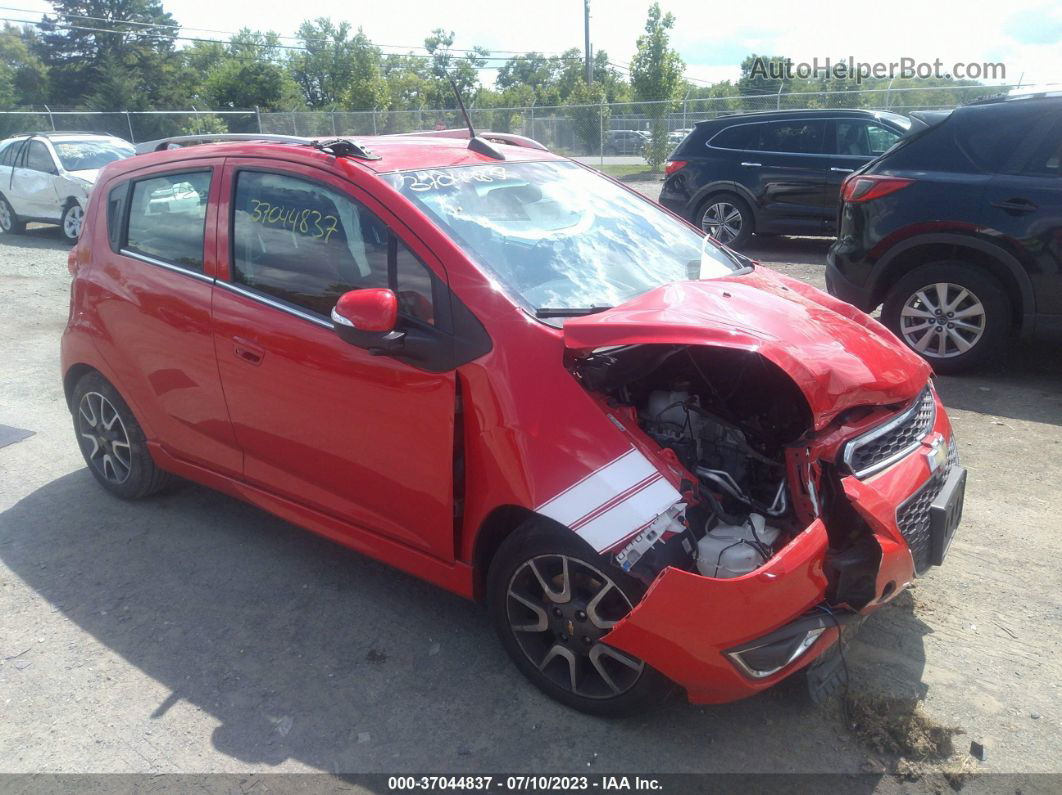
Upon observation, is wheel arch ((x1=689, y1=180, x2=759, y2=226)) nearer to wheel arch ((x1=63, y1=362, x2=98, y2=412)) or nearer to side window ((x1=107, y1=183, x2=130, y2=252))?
side window ((x1=107, y1=183, x2=130, y2=252))

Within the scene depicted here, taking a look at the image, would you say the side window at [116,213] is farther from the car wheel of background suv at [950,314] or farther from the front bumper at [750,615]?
the car wheel of background suv at [950,314]

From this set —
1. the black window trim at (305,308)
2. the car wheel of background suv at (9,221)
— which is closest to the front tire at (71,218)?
the car wheel of background suv at (9,221)

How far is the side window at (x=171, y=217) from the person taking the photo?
3873 millimetres

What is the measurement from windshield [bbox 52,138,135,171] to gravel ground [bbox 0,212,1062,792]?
11174 mm

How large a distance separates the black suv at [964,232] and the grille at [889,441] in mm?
3194

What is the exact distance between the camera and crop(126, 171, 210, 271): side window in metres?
3.87

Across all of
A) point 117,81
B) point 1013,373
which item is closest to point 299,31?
point 117,81

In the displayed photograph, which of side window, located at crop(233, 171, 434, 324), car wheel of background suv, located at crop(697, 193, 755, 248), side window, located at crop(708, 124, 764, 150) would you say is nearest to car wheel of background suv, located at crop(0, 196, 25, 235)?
car wheel of background suv, located at crop(697, 193, 755, 248)

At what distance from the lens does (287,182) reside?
3506 millimetres

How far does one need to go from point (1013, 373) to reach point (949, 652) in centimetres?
371

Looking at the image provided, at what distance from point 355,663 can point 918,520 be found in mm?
2123

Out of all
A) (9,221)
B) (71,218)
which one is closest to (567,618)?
(71,218)

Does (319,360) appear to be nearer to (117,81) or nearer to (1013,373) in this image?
(1013,373)

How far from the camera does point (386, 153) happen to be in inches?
140
